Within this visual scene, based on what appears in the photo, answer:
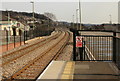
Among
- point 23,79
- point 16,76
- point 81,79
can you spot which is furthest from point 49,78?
point 16,76

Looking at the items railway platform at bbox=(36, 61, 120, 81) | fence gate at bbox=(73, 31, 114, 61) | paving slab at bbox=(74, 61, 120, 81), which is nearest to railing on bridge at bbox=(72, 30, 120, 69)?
fence gate at bbox=(73, 31, 114, 61)

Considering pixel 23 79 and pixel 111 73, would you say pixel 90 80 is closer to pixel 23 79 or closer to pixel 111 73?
pixel 111 73

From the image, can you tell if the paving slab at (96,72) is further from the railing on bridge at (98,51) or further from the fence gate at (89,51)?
the fence gate at (89,51)

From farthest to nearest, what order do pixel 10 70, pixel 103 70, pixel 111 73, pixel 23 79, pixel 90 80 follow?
1. pixel 10 70
2. pixel 23 79
3. pixel 103 70
4. pixel 111 73
5. pixel 90 80

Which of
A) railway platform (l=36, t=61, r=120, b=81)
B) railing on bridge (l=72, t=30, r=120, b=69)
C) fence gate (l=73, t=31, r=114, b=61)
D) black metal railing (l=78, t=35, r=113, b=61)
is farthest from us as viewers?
black metal railing (l=78, t=35, r=113, b=61)

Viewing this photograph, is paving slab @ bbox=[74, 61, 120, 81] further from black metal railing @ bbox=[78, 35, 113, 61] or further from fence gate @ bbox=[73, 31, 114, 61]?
black metal railing @ bbox=[78, 35, 113, 61]

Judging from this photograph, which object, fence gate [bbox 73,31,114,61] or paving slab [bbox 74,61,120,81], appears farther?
fence gate [bbox 73,31,114,61]

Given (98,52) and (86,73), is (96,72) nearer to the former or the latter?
(86,73)

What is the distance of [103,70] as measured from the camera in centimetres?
809

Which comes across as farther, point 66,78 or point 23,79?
point 23,79

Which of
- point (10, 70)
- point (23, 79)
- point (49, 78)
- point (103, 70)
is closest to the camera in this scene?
point (49, 78)

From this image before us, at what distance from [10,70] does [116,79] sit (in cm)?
605

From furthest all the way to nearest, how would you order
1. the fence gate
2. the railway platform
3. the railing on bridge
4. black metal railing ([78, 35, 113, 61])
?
black metal railing ([78, 35, 113, 61])
the fence gate
the railing on bridge
the railway platform

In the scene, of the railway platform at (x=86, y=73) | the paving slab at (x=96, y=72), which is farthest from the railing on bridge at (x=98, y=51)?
the railway platform at (x=86, y=73)
